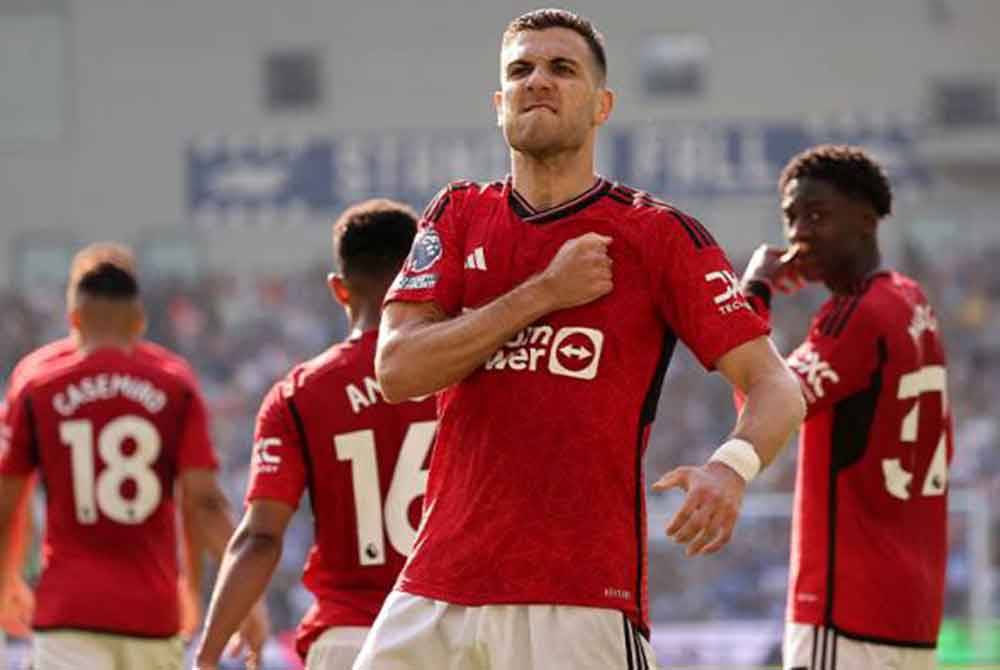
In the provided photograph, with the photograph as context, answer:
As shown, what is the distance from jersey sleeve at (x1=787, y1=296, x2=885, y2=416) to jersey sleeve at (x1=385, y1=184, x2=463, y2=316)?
174cm

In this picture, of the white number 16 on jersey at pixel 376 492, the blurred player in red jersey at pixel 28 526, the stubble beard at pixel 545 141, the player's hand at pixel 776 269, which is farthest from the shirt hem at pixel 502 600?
the blurred player in red jersey at pixel 28 526

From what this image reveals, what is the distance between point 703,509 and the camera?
12.5 feet

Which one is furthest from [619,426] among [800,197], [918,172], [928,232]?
[918,172]

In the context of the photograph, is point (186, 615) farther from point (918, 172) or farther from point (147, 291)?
point (918, 172)

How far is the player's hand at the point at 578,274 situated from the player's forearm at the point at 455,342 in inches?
1.0

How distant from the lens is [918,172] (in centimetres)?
3434

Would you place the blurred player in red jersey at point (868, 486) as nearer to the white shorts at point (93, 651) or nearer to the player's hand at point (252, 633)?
the player's hand at point (252, 633)

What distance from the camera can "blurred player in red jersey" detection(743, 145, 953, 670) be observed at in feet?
19.7

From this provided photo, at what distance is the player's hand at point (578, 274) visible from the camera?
4164 millimetres

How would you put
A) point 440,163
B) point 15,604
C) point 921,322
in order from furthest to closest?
point 440,163
point 15,604
point 921,322

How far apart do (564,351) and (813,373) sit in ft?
6.23

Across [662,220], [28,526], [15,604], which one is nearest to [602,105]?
[662,220]

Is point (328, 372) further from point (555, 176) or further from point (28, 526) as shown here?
point (28, 526)

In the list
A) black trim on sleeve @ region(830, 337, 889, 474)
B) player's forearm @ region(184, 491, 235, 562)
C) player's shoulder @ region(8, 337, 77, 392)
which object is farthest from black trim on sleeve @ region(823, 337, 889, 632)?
player's shoulder @ region(8, 337, 77, 392)
